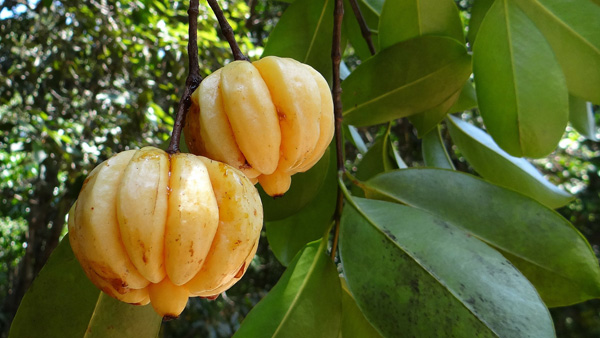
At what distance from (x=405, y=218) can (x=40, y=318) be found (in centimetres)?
49

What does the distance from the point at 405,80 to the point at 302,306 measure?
454 mm

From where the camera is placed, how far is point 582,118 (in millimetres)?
1106

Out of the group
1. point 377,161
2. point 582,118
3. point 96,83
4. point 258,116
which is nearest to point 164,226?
point 258,116

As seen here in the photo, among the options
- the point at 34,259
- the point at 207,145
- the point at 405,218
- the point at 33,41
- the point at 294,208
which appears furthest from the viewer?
the point at 34,259

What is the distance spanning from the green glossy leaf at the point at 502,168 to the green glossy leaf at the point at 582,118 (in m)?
0.12

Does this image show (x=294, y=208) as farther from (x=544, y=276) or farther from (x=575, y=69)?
(x=575, y=69)

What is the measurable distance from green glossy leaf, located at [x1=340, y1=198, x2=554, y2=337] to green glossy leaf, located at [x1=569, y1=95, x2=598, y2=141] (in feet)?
1.85

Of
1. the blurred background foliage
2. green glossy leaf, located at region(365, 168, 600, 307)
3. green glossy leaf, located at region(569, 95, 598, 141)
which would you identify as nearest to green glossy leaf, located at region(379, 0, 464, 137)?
green glossy leaf, located at region(365, 168, 600, 307)

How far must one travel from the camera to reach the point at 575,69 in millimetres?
923

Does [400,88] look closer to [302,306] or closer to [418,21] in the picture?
[418,21]

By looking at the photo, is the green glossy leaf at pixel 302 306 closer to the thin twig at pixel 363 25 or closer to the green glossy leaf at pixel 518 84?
the green glossy leaf at pixel 518 84

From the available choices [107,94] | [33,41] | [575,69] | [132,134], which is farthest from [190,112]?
[33,41]

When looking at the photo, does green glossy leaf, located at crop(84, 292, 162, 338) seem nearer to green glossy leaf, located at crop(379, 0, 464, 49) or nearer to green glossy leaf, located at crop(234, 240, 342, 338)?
green glossy leaf, located at crop(234, 240, 342, 338)

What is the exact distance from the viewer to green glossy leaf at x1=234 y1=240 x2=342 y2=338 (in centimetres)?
68
